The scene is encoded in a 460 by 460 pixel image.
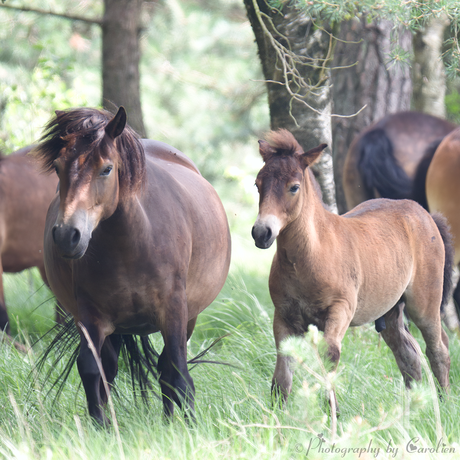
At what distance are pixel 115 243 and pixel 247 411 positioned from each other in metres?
1.06

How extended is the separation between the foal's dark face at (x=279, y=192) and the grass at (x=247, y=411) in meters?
0.70

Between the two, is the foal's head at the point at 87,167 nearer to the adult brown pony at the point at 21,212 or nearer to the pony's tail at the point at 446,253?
the pony's tail at the point at 446,253

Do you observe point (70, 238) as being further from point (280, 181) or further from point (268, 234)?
point (280, 181)

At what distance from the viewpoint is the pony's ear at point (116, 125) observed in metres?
2.52

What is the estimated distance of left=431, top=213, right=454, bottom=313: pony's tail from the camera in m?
3.74

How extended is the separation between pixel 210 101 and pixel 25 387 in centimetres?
1286

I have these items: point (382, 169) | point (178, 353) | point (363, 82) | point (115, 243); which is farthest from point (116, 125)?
point (363, 82)

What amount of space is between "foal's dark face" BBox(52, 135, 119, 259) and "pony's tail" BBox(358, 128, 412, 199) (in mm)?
3280

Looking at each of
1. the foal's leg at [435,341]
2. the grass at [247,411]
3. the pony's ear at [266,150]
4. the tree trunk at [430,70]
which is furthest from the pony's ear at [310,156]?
the tree trunk at [430,70]

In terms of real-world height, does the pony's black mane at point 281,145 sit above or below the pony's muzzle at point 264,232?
above

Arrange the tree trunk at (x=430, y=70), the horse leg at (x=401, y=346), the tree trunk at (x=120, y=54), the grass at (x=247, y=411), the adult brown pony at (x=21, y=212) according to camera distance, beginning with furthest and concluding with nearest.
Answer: the tree trunk at (x=430, y=70) < the tree trunk at (x=120, y=54) < the adult brown pony at (x=21, y=212) < the horse leg at (x=401, y=346) < the grass at (x=247, y=411)

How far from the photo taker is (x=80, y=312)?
2730 millimetres

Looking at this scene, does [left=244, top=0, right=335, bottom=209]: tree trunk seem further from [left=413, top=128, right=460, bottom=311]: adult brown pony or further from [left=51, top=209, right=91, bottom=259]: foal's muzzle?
[left=51, top=209, right=91, bottom=259]: foal's muzzle

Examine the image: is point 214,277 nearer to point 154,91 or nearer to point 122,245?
point 122,245
